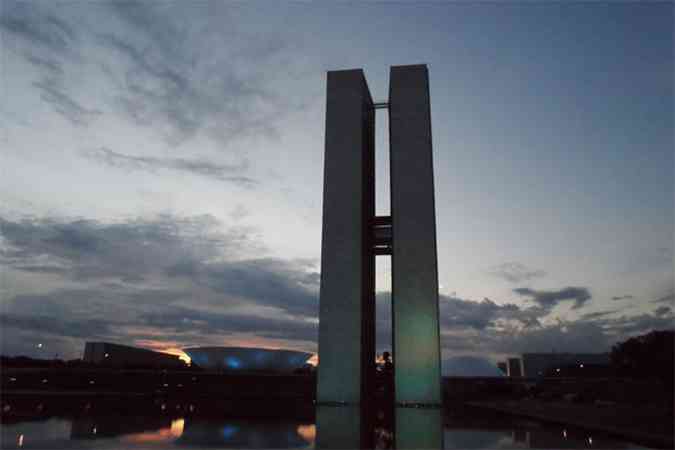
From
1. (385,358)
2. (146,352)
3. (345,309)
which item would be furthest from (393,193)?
(146,352)

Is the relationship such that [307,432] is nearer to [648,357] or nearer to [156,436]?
[156,436]

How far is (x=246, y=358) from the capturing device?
211ft

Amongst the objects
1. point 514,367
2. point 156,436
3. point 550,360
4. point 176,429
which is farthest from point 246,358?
point 514,367

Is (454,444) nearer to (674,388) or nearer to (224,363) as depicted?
(674,388)

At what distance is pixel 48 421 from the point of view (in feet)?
56.1

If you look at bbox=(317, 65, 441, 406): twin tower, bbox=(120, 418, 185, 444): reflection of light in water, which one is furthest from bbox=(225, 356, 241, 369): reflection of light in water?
bbox=(120, 418, 185, 444): reflection of light in water

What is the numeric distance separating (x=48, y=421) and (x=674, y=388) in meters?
24.0

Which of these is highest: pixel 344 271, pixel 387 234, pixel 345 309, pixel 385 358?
pixel 387 234

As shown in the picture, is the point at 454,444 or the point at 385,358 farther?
the point at 385,358

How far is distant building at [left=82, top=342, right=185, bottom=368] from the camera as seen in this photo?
273 ft

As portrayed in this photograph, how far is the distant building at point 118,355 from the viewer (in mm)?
83144

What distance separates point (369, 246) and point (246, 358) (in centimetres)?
3808

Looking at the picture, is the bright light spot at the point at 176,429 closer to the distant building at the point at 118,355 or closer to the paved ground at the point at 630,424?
the paved ground at the point at 630,424

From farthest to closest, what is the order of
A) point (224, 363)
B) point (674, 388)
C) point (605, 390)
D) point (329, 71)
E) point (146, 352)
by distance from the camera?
1. point (146, 352)
2. point (224, 363)
3. point (605, 390)
4. point (329, 71)
5. point (674, 388)
